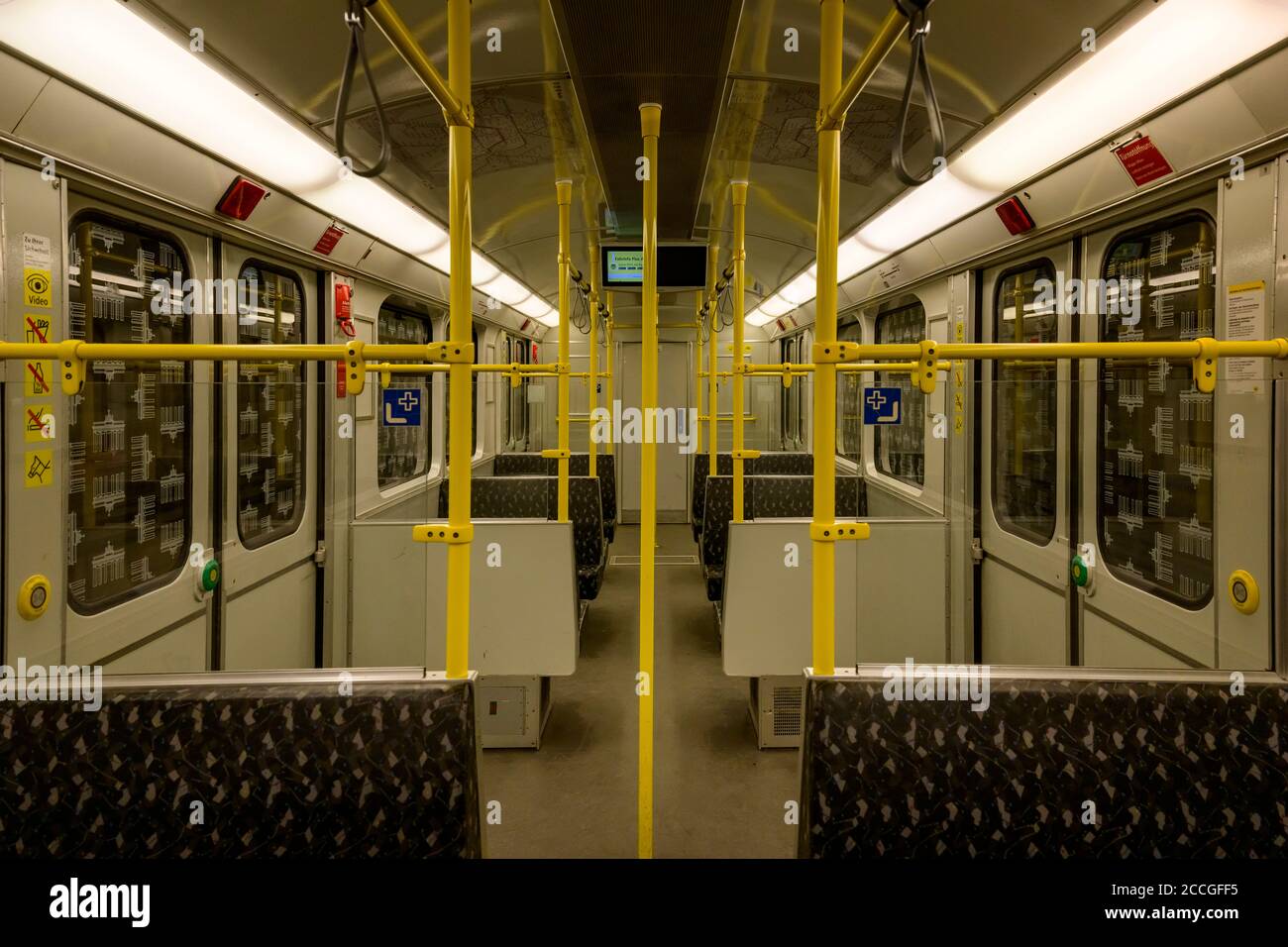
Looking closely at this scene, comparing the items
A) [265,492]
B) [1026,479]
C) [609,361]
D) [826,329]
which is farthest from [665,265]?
Result: [826,329]

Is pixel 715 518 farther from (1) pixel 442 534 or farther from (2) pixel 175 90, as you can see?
(2) pixel 175 90

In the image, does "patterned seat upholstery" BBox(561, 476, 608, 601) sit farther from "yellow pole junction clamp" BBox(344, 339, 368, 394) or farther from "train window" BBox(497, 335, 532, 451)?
"yellow pole junction clamp" BBox(344, 339, 368, 394)

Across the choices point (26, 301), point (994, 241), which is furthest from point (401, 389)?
point (994, 241)

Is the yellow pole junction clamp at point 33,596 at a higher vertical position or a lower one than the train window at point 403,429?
lower

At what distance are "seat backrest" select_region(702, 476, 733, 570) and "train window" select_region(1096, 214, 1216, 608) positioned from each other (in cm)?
250

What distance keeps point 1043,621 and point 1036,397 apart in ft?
3.55

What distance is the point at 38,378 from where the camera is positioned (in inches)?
74.4

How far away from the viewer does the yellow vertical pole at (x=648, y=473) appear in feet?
8.18

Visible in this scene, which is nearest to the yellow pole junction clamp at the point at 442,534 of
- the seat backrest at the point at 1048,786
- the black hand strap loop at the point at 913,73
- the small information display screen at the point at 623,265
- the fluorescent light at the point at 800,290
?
the seat backrest at the point at 1048,786

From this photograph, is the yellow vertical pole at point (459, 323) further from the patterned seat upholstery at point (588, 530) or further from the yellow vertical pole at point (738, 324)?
the patterned seat upholstery at point (588, 530)

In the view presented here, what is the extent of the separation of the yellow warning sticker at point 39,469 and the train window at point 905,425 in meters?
3.45

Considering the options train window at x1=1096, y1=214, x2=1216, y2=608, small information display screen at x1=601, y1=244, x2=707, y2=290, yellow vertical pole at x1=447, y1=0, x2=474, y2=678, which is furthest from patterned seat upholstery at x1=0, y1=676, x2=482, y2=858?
small information display screen at x1=601, y1=244, x2=707, y2=290

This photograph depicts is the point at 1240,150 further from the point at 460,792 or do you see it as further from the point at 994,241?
the point at 460,792

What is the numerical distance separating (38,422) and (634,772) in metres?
2.69
